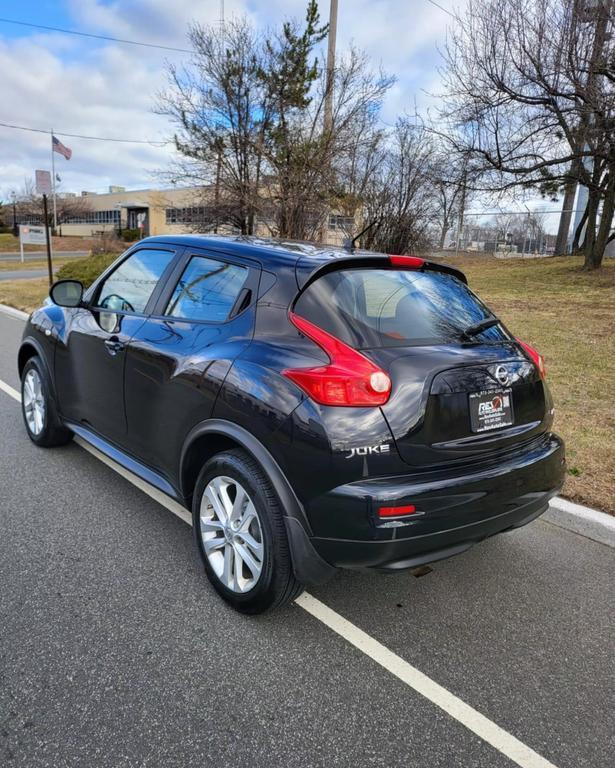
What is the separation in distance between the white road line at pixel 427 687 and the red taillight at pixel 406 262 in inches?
70.4

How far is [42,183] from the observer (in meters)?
14.5

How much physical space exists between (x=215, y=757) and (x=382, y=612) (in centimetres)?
111

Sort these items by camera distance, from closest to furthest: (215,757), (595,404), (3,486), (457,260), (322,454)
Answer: (215,757)
(322,454)
(3,486)
(595,404)
(457,260)

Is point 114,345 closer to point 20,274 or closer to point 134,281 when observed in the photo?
point 134,281

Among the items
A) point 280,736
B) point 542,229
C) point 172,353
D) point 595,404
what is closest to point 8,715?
point 280,736

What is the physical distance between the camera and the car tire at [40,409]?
4.50 meters

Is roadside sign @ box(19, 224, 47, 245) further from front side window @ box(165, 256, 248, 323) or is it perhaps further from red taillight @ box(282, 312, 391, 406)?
red taillight @ box(282, 312, 391, 406)

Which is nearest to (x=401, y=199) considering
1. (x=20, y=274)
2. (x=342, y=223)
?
(x=342, y=223)

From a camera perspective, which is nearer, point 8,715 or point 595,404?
point 8,715

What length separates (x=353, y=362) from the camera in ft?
7.83

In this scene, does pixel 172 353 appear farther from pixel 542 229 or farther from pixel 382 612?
pixel 542 229

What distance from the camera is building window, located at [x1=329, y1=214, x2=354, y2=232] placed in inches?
611

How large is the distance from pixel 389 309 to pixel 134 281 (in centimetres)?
188

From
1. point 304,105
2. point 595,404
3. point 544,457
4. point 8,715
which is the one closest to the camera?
point 8,715
